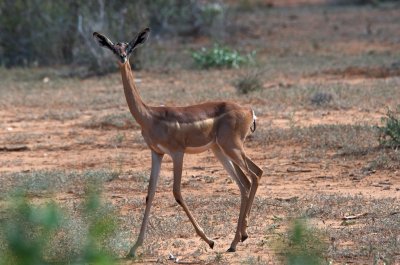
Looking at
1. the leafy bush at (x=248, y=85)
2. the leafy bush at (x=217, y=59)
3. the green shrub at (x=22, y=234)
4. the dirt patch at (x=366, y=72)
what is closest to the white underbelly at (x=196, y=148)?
the green shrub at (x=22, y=234)

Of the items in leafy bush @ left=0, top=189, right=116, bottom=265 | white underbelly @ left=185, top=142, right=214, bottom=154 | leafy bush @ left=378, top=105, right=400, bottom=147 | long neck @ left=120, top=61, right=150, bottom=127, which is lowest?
leafy bush @ left=378, top=105, right=400, bottom=147

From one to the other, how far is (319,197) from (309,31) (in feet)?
56.1

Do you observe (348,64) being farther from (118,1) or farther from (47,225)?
(47,225)

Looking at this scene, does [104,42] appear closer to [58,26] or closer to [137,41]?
[137,41]

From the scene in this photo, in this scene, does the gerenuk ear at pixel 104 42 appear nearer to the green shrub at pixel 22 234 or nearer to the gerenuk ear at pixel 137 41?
the gerenuk ear at pixel 137 41

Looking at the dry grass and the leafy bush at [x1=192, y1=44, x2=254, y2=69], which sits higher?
the dry grass

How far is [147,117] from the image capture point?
7691 mm

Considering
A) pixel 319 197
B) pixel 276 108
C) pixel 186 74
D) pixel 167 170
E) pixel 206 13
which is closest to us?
pixel 319 197

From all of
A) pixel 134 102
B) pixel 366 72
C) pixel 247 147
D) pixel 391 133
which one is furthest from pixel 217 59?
pixel 134 102

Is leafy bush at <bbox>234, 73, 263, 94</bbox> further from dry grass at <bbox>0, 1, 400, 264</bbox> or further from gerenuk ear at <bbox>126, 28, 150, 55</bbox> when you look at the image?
gerenuk ear at <bbox>126, 28, 150, 55</bbox>

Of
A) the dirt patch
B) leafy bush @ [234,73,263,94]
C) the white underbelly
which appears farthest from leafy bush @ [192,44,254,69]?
the white underbelly

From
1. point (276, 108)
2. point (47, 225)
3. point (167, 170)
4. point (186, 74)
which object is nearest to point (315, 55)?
point (186, 74)

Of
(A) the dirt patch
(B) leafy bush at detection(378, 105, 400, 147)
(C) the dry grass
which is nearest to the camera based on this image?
(C) the dry grass

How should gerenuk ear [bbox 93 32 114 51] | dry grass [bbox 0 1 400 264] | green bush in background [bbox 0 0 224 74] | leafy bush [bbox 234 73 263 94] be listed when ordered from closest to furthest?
gerenuk ear [bbox 93 32 114 51] → dry grass [bbox 0 1 400 264] → leafy bush [bbox 234 73 263 94] → green bush in background [bbox 0 0 224 74]
